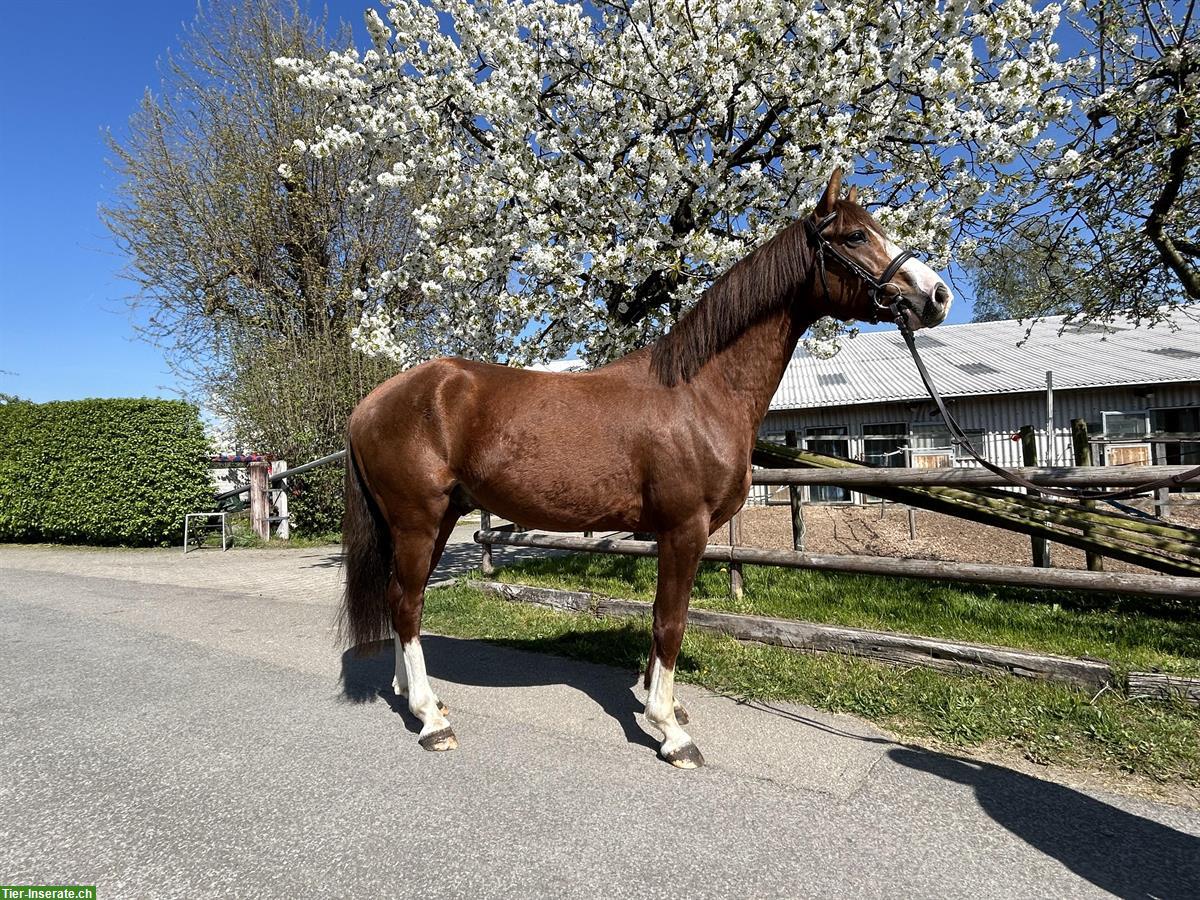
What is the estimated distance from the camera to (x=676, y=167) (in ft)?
19.8

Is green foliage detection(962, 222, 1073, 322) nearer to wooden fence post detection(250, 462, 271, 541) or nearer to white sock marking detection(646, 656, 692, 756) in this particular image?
white sock marking detection(646, 656, 692, 756)

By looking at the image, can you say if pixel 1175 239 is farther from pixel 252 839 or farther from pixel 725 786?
pixel 252 839

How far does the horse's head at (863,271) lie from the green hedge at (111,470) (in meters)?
14.0

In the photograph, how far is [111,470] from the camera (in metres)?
12.8

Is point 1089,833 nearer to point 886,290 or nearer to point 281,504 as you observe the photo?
point 886,290

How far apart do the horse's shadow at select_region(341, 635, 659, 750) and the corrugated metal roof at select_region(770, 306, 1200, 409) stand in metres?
12.6

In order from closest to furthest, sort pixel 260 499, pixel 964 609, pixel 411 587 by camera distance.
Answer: pixel 411 587, pixel 964 609, pixel 260 499

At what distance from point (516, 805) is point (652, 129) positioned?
6.44 m

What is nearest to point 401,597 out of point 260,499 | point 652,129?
point 652,129

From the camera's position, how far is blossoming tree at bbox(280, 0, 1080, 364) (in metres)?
5.78

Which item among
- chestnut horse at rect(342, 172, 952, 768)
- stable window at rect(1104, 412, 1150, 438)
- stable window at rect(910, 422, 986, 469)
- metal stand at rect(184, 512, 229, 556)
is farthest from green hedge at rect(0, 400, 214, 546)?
stable window at rect(1104, 412, 1150, 438)

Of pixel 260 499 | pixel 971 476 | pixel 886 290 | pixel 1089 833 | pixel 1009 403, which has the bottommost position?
pixel 1089 833

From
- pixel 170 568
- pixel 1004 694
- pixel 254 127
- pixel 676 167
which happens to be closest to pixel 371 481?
pixel 1004 694

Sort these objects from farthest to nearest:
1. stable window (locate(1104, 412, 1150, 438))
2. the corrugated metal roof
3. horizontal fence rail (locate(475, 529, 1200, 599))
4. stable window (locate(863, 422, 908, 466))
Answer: stable window (locate(863, 422, 908, 466))
the corrugated metal roof
stable window (locate(1104, 412, 1150, 438))
horizontal fence rail (locate(475, 529, 1200, 599))
